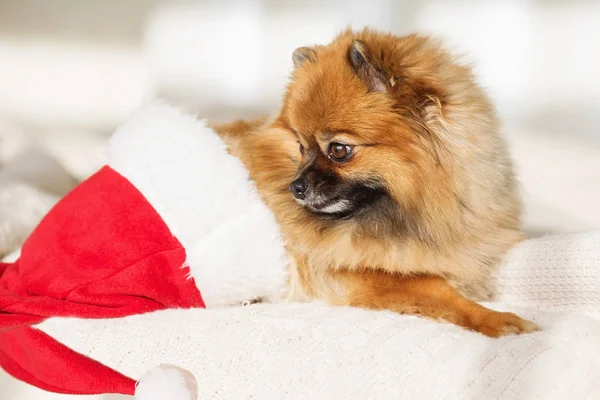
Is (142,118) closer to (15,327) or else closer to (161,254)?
(161,254)

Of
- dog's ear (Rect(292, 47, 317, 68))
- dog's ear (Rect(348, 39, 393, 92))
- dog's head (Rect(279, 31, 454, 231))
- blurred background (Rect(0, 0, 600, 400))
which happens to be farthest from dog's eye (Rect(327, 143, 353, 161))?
blurred background (Rect(0, 0, 600, 400))

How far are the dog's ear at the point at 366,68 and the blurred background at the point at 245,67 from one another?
3.42ft

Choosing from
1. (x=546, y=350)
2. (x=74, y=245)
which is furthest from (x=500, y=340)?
(x=74, y=245)

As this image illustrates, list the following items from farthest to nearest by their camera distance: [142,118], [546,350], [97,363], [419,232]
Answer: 1. [142,118]
2. [419,232]
3. [97,363]
4. [546,350]

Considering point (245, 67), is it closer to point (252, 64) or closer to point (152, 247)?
point (252, 64)

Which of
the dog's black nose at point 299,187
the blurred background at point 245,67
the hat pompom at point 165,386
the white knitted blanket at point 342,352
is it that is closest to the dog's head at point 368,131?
the dog's black nose at point 299,187

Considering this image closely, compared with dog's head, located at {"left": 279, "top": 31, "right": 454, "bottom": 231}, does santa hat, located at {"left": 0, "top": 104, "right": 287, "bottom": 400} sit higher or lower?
lower

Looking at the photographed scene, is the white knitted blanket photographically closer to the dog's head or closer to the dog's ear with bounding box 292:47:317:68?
the dog's head

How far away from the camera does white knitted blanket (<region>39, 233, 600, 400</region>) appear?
117 centimetres

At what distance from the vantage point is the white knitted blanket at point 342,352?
46.1 inches

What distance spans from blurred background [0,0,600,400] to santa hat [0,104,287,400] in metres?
0.94

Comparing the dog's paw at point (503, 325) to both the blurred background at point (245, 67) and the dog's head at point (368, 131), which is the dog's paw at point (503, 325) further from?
the blurred background at point (245, 67)

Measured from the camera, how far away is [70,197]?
1661mm

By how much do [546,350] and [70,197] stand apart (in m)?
1.17
